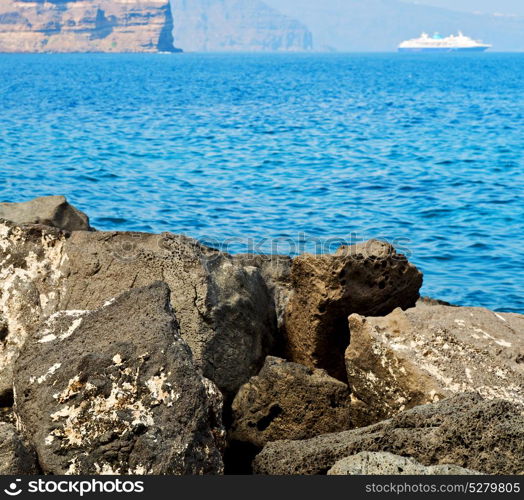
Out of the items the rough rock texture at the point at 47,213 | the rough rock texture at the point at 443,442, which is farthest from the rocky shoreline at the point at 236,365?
the rough rock texture at the point at 47,213

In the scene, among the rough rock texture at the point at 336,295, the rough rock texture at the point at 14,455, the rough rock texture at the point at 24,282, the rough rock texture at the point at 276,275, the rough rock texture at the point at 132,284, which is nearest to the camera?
the rough rock texture at the point at 14,455

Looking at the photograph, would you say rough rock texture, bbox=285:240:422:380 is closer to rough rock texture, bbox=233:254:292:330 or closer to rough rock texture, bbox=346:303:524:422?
rough rock texture, bbox=233:254:292:330

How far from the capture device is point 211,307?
5.12m

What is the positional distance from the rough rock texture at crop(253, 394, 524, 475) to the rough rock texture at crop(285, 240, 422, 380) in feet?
5.52

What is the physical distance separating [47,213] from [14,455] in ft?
13.2

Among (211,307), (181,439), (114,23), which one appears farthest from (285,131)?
(114,23)

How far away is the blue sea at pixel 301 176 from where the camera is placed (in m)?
12.2

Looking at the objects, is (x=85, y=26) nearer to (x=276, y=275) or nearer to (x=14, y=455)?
(x=276, y=275)

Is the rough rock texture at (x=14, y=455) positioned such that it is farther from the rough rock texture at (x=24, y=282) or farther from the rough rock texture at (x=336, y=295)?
the rough rock texture at (x=336, y=295)

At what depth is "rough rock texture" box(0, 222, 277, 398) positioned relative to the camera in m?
5.05

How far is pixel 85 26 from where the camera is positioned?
544 feet

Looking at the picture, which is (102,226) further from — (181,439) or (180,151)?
(181,439)

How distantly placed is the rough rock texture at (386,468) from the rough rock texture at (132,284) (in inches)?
67.1

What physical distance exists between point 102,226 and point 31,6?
169858 mm
